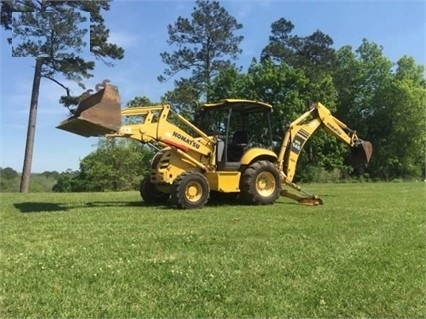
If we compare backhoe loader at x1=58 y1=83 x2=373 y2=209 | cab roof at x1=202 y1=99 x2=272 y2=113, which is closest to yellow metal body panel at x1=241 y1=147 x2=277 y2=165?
backhoe loader at x1=58 y1=83 x2=373 y2=209

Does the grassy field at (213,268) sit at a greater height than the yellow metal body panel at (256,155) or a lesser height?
lesser

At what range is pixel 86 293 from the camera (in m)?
4.66

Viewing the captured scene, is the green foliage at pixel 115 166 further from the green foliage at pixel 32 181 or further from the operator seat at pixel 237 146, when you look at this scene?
the operator seat at pixel 237 146

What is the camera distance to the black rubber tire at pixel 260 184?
43.0 feet

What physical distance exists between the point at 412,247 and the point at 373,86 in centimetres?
5064

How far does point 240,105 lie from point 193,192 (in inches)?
110

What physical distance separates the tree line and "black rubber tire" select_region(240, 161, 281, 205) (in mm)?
18795

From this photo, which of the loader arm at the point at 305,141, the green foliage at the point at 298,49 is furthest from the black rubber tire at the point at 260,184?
the green foliage at the point at 298,49

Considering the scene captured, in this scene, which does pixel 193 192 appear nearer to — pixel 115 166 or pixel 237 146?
pixel 237 146

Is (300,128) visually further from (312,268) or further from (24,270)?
(24,270)

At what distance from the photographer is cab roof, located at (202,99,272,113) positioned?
1352 centimetres

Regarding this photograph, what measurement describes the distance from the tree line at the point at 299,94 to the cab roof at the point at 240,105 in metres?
17.6

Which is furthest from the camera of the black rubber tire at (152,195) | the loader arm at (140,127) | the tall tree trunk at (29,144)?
the tall tree trunk at (29,144)

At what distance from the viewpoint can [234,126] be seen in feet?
45.6
